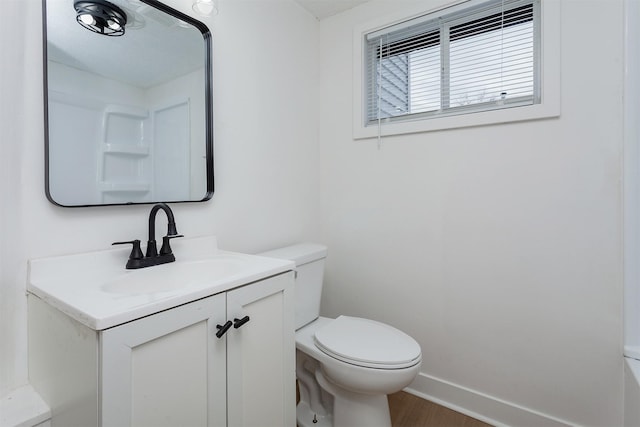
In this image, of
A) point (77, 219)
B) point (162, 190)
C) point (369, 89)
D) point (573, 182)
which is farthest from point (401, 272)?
point (77, 219)

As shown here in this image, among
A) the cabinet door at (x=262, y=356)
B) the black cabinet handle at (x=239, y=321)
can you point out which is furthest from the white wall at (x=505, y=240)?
the black cabinet handle at (x=239, y=321)

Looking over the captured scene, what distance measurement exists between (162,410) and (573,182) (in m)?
1.70

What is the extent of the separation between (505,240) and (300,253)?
99cm

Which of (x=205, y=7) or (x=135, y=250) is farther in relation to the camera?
(x=205, y=7)

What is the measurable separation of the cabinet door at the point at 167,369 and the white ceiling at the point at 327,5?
1.81 m

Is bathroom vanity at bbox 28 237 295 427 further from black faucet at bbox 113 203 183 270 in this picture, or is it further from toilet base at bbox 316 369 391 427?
toilet base at bbox 316 369 391 427

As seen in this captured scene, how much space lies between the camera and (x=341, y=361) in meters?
1.27

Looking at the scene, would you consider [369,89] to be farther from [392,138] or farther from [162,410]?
[162,410]

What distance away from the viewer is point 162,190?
1.25 metres

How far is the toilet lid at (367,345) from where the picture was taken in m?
1.23

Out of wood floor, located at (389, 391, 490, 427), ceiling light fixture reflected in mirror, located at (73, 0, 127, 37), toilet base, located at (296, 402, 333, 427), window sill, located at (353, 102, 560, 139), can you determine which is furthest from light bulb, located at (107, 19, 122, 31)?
wood floor, located at (389, 391, 490, 427)

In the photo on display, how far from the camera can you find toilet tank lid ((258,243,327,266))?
4.99 ft

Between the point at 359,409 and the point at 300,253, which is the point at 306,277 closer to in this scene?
the point at 300,253

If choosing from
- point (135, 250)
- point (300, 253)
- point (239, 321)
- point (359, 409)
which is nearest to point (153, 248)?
point (135, 250)
